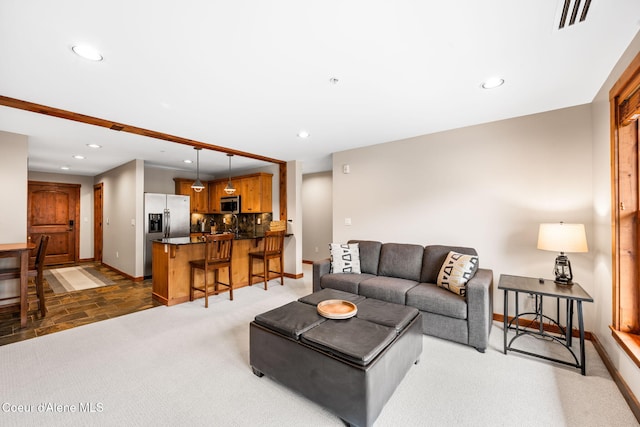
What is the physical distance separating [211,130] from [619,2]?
3.82 meters

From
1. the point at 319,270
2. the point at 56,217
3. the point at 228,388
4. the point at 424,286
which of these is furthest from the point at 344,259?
the point at 56,217

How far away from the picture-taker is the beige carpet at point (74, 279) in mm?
4859

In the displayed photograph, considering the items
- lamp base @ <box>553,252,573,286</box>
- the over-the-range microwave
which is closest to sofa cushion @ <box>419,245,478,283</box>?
lamp base @ <box>553,252,573,286</box>

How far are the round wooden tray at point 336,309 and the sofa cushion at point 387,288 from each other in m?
0.84

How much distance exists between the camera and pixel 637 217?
2.09 meters

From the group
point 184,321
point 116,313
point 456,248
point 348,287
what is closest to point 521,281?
point 456,248

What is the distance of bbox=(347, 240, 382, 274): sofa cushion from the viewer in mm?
3947

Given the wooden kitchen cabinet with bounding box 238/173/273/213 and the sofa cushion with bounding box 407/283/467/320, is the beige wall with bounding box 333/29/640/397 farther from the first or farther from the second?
the wooden kitchen cabinet with bounding box 238/173/273/213

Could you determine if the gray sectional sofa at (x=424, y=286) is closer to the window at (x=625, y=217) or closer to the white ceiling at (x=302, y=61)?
the window at (x=625, y=217)

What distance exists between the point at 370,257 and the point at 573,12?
10.2 feet

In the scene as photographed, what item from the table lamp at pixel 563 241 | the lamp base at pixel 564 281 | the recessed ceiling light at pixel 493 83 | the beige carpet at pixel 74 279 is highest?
the recessed ceiling light at pixel 493 83

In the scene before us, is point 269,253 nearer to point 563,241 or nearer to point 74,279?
point 563,241

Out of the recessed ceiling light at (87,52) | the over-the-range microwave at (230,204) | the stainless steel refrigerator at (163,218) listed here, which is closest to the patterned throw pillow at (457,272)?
the recessed ceiling light at (87,52)

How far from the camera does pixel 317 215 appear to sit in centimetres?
716
